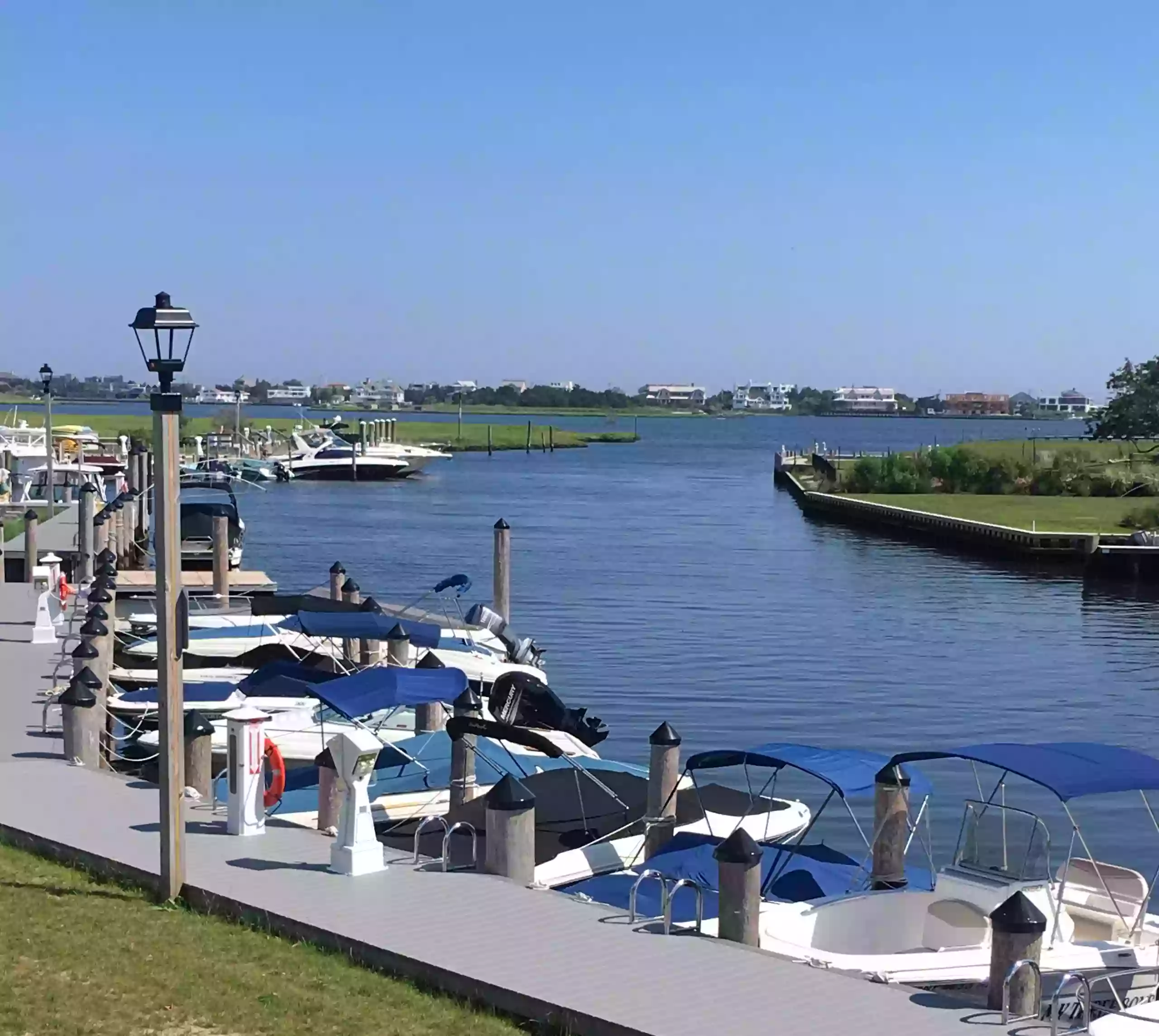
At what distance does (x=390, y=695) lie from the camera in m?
19.0

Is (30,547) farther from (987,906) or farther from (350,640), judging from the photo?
(987,906)

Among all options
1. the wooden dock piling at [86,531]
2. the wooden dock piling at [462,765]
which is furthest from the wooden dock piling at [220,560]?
the wooden dock piling at [462,765]

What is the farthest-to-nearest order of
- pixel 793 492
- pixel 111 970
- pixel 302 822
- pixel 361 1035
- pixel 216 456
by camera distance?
pixel 216 456, pixel 793 492, pixel 302 822, pixel 111 970, pixel 361 1035

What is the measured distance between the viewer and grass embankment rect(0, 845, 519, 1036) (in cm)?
959

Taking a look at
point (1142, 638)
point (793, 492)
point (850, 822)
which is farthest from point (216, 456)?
point (850, 822)

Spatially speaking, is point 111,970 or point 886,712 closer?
point 111,970

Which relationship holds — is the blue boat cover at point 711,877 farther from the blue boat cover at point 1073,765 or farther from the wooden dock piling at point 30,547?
the wooden dock piling at point 30,547

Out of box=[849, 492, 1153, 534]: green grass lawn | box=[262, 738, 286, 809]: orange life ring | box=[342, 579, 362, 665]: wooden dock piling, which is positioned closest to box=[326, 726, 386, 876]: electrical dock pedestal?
box=[262, 738, 286, 809]: orange life ring

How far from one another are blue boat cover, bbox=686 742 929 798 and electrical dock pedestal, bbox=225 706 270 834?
4.84 m

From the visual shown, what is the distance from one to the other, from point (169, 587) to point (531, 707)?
13996 mm

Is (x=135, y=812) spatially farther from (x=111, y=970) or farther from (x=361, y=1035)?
(x=361, y=1035)

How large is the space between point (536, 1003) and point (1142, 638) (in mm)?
37571

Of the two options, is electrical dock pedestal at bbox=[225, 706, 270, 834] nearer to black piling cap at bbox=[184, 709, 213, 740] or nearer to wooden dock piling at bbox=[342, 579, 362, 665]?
black piling cap at bbox=[184, 709, 213, 740]

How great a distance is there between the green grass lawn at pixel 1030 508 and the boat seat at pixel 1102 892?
163 ft
